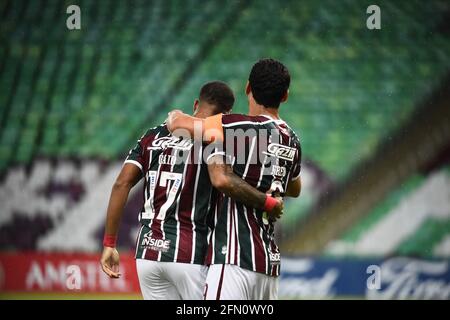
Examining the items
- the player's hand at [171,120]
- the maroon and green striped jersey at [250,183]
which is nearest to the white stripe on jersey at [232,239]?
the maroon and green striped jersey at [250,183]

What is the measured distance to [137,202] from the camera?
9.71 m

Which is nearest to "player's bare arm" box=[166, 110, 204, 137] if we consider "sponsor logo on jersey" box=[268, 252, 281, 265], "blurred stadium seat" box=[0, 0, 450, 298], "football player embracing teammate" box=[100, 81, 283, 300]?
"football player embracing teammate" box=[100, 81, 283, 300]

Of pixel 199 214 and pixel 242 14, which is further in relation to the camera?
pixel 242 14

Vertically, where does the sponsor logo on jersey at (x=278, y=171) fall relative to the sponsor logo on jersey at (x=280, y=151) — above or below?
below

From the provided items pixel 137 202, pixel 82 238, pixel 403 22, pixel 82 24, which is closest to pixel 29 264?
pixel 82 238

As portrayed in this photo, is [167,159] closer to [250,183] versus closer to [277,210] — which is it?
[250,183]

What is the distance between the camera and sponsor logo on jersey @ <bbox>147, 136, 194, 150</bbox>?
4.72m

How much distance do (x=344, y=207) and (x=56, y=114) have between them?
3.53 metres

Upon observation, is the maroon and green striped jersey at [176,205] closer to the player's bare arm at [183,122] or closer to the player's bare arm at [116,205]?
the player's bare arm at [116,205]

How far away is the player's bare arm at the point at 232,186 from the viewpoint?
13.3 feet

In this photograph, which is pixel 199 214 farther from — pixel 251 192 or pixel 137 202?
pixel 137 202

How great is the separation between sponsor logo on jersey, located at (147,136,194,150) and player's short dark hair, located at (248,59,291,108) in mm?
629

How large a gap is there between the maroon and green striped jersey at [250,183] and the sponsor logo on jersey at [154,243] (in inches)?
19.5

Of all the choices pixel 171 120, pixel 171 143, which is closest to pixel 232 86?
pixel 171 143
